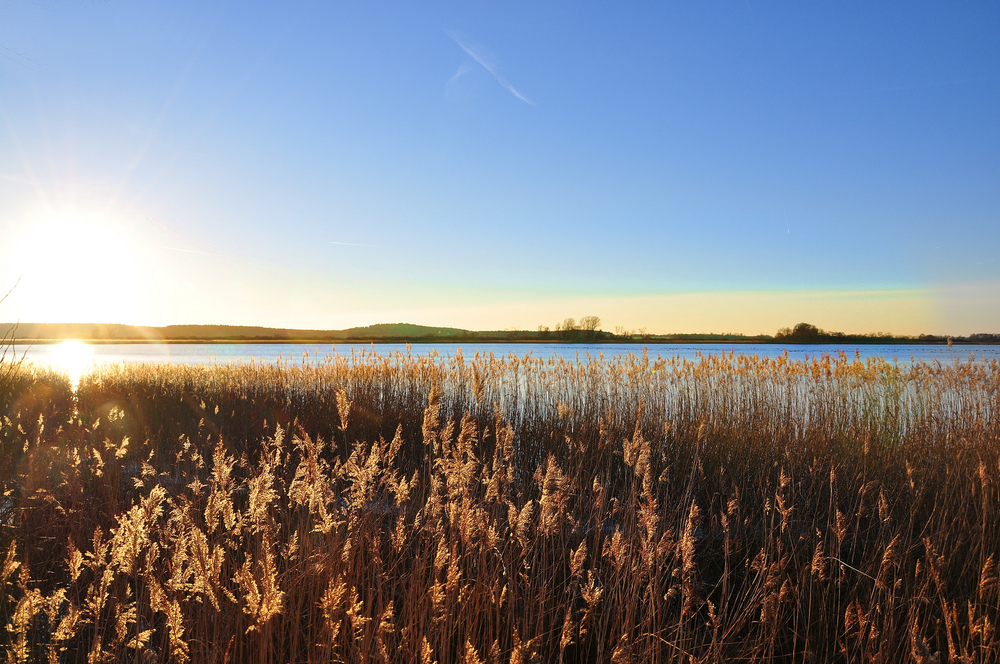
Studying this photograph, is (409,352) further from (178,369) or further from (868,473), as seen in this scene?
(868,473)

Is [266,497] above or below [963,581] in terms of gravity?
above

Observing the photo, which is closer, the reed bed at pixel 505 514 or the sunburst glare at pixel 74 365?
the reed bed at pixel 505 514

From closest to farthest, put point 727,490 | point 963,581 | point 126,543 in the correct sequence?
point 126,543 → point 963,581 → point 727,490

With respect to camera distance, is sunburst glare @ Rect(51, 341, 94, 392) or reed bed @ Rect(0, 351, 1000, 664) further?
sunburst glare @ Rect(51, 341, 94, 392)

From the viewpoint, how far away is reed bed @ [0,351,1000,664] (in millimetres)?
2225

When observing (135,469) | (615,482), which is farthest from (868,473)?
(135,469)

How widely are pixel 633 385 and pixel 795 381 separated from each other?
8.28ft

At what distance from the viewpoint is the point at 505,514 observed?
3.92m

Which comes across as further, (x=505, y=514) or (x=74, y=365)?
(x=74, y=365)

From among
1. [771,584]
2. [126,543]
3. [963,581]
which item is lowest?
[963,581]

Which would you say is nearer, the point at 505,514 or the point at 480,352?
the point at 505,514

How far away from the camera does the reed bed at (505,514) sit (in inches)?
87.6

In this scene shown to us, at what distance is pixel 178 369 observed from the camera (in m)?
14.8

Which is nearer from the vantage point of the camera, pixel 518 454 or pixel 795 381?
pixel 518 454
